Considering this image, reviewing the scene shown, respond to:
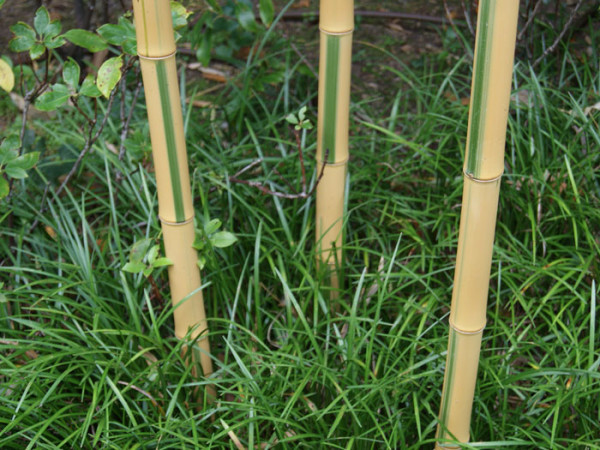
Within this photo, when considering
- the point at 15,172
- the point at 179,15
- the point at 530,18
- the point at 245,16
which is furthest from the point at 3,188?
the point at 530,18

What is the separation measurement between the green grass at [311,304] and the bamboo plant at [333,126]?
75 millimetres

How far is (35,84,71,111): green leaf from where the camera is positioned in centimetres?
201

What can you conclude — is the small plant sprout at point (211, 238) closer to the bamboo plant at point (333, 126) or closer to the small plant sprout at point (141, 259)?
the small plant sprout at point (141, 259)

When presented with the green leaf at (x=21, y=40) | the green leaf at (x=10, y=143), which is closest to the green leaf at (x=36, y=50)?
the green leaf at (x=21, y=40)

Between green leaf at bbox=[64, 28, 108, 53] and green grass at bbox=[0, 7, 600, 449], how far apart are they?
484mm

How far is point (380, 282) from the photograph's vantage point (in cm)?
213

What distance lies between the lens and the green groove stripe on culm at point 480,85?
1.30 meters

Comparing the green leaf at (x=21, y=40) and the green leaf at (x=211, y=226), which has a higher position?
the green leaf at (x=21, y=40)

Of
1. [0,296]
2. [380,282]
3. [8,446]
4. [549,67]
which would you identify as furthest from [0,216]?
[549,67]

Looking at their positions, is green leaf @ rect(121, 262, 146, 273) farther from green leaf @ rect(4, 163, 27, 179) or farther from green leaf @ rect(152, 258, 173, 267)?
green leaf @ rect(4, 163, 27, 179)

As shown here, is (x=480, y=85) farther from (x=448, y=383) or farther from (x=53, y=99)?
(x=53, y=99)

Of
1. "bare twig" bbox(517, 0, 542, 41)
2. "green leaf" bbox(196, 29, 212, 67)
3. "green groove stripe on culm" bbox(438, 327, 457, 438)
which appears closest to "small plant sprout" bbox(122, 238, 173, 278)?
"green groove stripe on culm" bbox(438, 327, 457, 438)

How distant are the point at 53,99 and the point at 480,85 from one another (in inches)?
46.5

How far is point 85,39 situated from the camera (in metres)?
1.99
